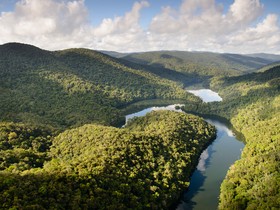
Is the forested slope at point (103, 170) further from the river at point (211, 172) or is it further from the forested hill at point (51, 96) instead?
the forested hill at point (51, 96)

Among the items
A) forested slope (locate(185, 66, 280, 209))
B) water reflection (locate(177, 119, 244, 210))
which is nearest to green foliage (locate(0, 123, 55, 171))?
water reflection (locate(177, 119, 244, 210))

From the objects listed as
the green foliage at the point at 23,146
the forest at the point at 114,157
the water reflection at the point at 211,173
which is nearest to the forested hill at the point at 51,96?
the forest at the point at 114,157

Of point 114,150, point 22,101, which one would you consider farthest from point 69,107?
point 114,150

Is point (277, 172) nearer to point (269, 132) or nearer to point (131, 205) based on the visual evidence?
point (269, 132)

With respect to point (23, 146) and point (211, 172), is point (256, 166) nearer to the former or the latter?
point (211, 172)

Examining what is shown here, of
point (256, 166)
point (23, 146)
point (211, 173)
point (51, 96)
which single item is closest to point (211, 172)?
point (211, 173)

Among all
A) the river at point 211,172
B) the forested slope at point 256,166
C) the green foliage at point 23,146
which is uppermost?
the green foliage at point 23,146
